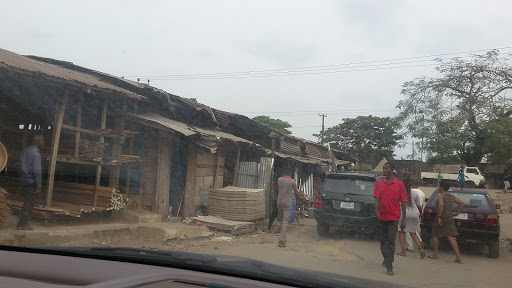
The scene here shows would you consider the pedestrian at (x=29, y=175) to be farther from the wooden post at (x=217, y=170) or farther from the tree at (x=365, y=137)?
the tree at (x=365, y=137)

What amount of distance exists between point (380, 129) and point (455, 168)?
6895 mm

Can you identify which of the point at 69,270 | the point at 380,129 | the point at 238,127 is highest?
the point at 380,129

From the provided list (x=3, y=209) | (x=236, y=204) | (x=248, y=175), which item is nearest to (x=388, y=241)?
(x=236, y=204)

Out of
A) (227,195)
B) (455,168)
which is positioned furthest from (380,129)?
(227,195)

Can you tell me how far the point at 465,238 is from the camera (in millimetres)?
8797

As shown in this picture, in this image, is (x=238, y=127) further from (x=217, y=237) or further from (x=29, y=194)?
(x=29, y=194)

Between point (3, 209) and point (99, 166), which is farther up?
point (99, 166)

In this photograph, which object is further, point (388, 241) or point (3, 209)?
point (3, 209)

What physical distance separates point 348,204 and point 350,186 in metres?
0.46

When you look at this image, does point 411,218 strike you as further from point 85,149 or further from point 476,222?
point 85,149

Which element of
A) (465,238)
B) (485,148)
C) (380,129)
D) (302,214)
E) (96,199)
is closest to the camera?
(465,238)

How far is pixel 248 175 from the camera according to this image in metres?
14.4

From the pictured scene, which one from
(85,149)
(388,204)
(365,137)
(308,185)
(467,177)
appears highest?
(365,137)

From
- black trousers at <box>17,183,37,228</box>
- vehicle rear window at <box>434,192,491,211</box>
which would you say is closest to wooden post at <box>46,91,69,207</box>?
black trousers at <box>17,183,37,228</box>
